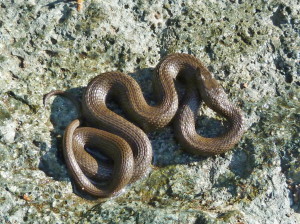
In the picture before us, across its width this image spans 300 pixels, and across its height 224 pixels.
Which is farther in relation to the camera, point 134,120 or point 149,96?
point 149,96

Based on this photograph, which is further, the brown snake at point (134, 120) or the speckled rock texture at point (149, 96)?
the brown snake at point (134, 120)

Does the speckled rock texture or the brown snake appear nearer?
the speckled rock texture

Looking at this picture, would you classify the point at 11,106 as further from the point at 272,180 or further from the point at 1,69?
the point at 272,180

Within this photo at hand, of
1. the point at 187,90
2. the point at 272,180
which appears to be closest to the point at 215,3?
the point at 187,90

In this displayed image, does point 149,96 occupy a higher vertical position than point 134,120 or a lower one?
higher
